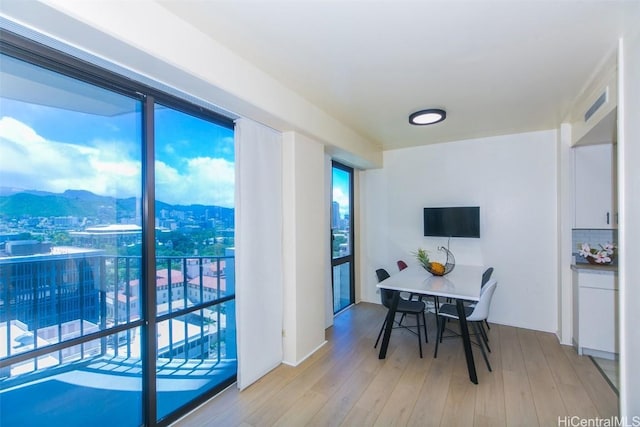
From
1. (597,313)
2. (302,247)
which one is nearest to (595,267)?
(597,313)

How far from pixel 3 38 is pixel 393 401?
132 inches

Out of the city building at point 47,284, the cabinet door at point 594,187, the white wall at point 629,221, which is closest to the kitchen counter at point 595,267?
the cabinet door at point 594,187

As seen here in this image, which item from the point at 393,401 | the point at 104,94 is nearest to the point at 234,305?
the point at 393,401

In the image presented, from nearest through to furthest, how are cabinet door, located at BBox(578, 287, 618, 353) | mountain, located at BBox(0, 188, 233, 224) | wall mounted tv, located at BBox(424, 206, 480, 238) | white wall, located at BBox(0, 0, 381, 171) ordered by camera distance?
white wall, located at BBox(0, 0, 381, 171)
mountain, located at BBox(0, 188, 233, 224)
cabinet door, located at BBox(578, 287, 618, 353)
wall mounted tv, located at BBox(424, 206, 480, 238)

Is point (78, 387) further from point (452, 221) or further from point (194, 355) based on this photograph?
point (452, 221)

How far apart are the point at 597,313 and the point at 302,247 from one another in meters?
3.14

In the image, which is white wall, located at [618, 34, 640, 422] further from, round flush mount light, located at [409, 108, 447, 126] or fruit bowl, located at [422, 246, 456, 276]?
fruit bowl, located at [422, 246, 456, 276]

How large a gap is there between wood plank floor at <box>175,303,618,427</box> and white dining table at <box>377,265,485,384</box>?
257 mm

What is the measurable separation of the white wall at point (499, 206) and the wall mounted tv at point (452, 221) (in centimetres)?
20

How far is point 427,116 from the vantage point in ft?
9.94

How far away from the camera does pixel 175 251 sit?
7.12 ft

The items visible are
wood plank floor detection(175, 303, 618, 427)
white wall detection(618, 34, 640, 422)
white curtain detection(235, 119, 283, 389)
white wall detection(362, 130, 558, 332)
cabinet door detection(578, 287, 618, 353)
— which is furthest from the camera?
white wall detection(362, 130, 558, 332)

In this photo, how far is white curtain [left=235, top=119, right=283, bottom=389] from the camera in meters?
2.44

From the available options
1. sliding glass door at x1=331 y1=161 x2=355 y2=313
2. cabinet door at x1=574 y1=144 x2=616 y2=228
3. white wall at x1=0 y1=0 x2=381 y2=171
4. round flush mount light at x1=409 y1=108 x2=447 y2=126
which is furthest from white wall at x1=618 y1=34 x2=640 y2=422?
sliding glass door at x1=331 y1=161 x2=355 y2=313
